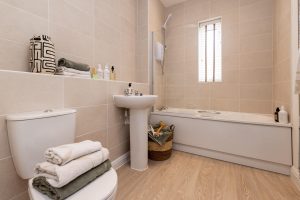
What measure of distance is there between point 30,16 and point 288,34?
237 cm

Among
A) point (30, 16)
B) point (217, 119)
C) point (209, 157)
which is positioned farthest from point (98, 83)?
point (209, 157)

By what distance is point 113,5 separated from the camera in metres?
1.90

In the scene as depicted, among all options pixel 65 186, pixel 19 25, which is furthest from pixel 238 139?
pixel 19 25

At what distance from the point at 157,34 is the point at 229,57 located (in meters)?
1.27

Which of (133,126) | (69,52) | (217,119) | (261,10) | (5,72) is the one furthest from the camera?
(261,10)

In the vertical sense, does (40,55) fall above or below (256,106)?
above

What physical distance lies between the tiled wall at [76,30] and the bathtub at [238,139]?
1212mm

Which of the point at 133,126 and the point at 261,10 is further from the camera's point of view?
the point at 261,10

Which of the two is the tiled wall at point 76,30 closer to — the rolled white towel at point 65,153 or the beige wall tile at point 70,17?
the beige wall tile at point 70,17

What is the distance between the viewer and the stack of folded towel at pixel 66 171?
633mm

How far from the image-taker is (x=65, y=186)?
2.14ft

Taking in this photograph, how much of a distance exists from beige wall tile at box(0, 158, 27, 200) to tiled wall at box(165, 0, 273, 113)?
234cm

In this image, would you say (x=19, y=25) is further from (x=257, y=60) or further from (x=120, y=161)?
(x=257, y=60)

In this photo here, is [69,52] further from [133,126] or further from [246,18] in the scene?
[246,18]
